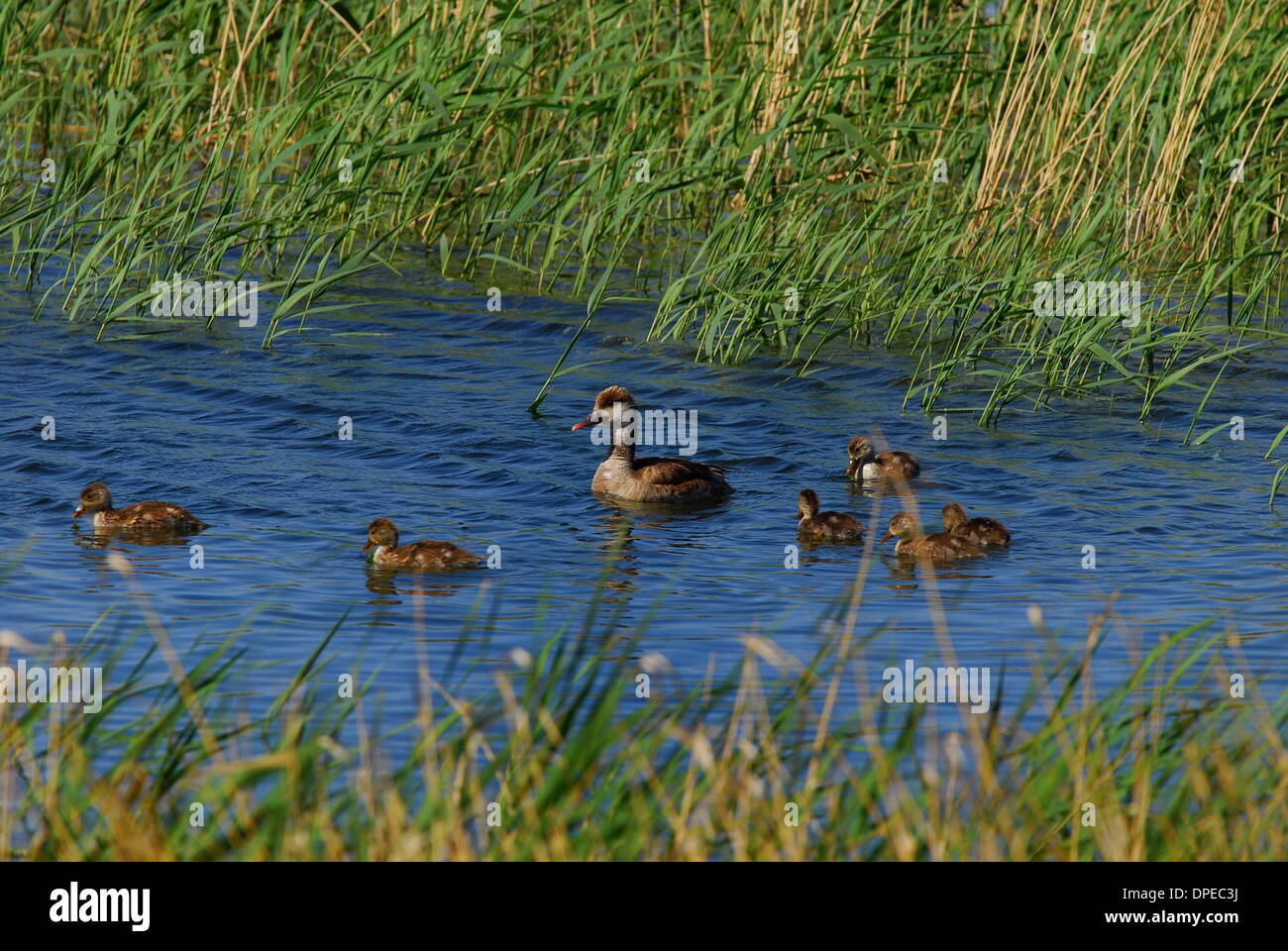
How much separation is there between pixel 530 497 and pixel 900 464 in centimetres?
216

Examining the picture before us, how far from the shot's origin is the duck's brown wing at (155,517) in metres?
9.64

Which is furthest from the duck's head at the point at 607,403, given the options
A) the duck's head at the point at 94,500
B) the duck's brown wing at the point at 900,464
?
the duck's head at the point at 94,500

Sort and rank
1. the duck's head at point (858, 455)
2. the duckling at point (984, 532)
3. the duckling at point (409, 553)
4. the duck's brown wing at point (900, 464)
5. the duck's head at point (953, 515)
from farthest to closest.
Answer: the duck's head at point (858, 455) → the duck's brown wing at point (900, 464) → the duck's head at point (953, 515) → the duckling at point (984, 532) → the duckling at point (409, 553)

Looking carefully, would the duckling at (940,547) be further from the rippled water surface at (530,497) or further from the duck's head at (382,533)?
the duck's head at (382,533)

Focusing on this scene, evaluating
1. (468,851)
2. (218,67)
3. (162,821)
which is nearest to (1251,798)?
(468,851)

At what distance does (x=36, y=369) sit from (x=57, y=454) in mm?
1815

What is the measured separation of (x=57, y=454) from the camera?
36.4ft

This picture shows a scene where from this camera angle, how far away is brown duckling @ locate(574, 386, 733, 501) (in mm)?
10922

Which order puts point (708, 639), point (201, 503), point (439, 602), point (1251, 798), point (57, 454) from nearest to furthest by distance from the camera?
1. point (1251, 798)
2. point (708, 639)
3. point (439, 602)
4. point (201, 503)
5. point (57, 454)

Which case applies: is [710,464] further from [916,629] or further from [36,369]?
[36,369]

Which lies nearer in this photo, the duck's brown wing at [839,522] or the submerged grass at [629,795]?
the submerged grass at [629,795]

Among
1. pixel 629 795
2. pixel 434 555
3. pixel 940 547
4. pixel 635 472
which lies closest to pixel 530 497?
pixel 635 472

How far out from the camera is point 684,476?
10.9m

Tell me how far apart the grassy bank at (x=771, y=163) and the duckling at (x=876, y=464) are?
94 centimetres
